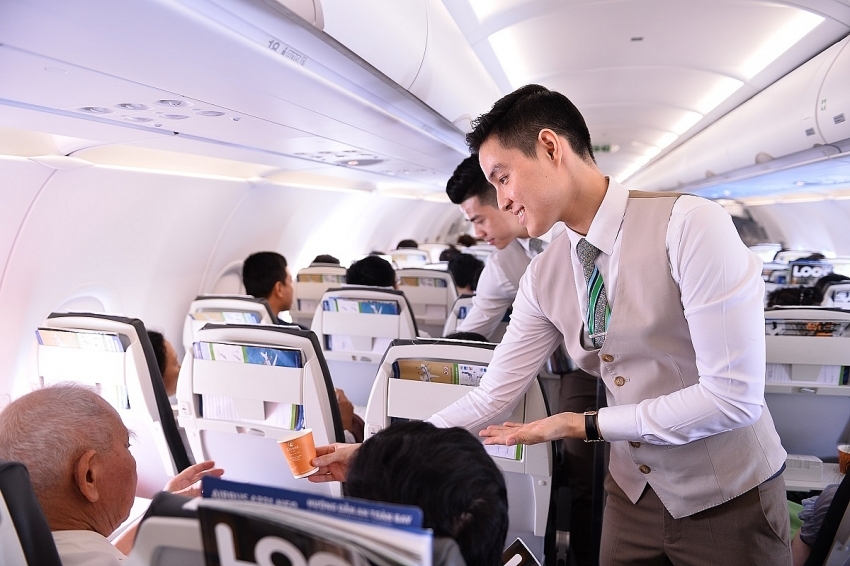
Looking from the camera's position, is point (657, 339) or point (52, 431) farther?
point (657, 339)

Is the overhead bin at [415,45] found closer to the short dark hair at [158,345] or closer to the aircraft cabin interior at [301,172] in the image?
the aircraft cabin interior at [301,172]

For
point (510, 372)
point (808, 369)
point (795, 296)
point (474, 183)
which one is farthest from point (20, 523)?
point (795, 296)

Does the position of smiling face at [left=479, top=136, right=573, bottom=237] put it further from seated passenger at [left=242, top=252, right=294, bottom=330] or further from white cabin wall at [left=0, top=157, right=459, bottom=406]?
seated passenger at [left=242, top=252, right=294, bottom=330]

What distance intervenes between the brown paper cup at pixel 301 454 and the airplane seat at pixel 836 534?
1.53 metres

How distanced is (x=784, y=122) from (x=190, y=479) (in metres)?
4.89

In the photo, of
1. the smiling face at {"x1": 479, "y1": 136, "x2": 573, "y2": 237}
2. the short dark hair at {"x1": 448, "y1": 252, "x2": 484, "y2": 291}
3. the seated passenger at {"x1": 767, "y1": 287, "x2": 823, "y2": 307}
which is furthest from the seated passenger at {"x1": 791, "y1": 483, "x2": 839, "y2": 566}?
the short dark hair at {"x1": 448, "y1": 252, "x2": 484, "y2": 291}

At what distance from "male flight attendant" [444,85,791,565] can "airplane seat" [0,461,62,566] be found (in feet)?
3.56

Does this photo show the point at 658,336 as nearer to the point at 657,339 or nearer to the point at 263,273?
the point at 657,339

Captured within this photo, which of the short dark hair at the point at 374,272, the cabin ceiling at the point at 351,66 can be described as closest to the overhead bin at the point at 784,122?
the cabin ceiling at the point at 351,66

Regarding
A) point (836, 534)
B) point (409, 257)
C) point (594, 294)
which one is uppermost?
point (409, 257)

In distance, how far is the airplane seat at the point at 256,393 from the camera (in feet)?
7.52

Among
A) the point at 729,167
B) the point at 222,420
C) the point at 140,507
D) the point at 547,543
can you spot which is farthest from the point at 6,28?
the point at 729,167

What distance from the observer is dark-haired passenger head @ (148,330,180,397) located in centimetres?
353

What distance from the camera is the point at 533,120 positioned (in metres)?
1.70
